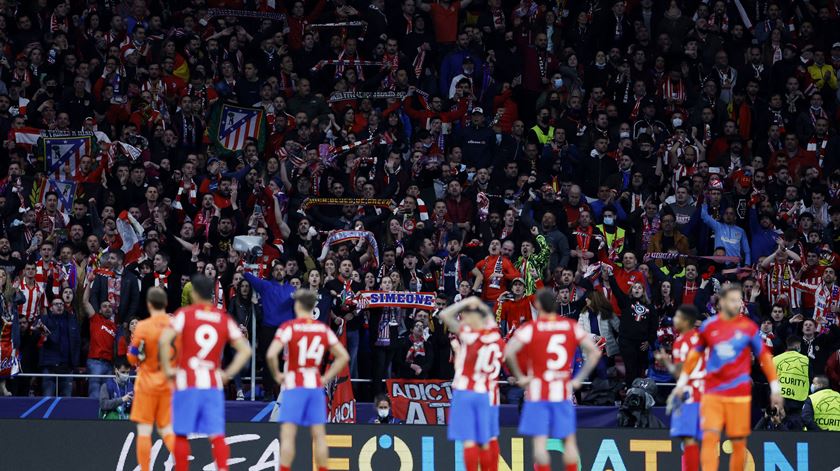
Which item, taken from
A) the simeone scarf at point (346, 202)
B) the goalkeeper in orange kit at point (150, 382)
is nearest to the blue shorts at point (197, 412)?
the goalkeeper in orange kit at point (150, 382)

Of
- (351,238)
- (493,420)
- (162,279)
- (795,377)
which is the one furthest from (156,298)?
(795,377)

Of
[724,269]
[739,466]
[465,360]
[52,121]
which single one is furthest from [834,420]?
[52,121]

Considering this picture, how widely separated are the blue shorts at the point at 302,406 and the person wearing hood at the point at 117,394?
15.2 ft

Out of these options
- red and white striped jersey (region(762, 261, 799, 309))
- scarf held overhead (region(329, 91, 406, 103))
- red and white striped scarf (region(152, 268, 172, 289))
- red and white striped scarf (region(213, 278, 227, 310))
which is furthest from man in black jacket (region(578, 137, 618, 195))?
red and white striped scarf (region(152, 268, 172, 289))

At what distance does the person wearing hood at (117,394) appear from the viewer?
2022 cm

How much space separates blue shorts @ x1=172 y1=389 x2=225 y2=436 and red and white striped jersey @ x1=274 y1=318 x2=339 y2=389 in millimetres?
859

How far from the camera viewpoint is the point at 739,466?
51.0 feet

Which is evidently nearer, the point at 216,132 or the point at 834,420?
the point at 834,420

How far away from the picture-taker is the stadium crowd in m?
22.2

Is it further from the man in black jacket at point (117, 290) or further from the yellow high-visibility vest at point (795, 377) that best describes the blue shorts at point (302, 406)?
the yellow high-visibility vest at point (795, 377)

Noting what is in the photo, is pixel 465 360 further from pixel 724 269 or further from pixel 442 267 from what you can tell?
pixel 724 269

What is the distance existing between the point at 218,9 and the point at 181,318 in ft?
48.4

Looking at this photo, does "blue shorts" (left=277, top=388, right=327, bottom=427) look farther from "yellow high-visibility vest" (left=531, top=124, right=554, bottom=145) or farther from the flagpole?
"yellow high-visibility vest" (left=531, top=124, right=554, bottom=145)

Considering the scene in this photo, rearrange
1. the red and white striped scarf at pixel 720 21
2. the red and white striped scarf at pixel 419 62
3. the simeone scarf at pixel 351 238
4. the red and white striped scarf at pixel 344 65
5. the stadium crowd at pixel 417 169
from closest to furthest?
the stadium crowd at pixel 417 169, the simeone scarf at pixel 351 238, the red and white striped scarf at pixel 344 65, the red and white striped scarf at pixel 419 62, the red and white striped scarf at pixel 720 21
